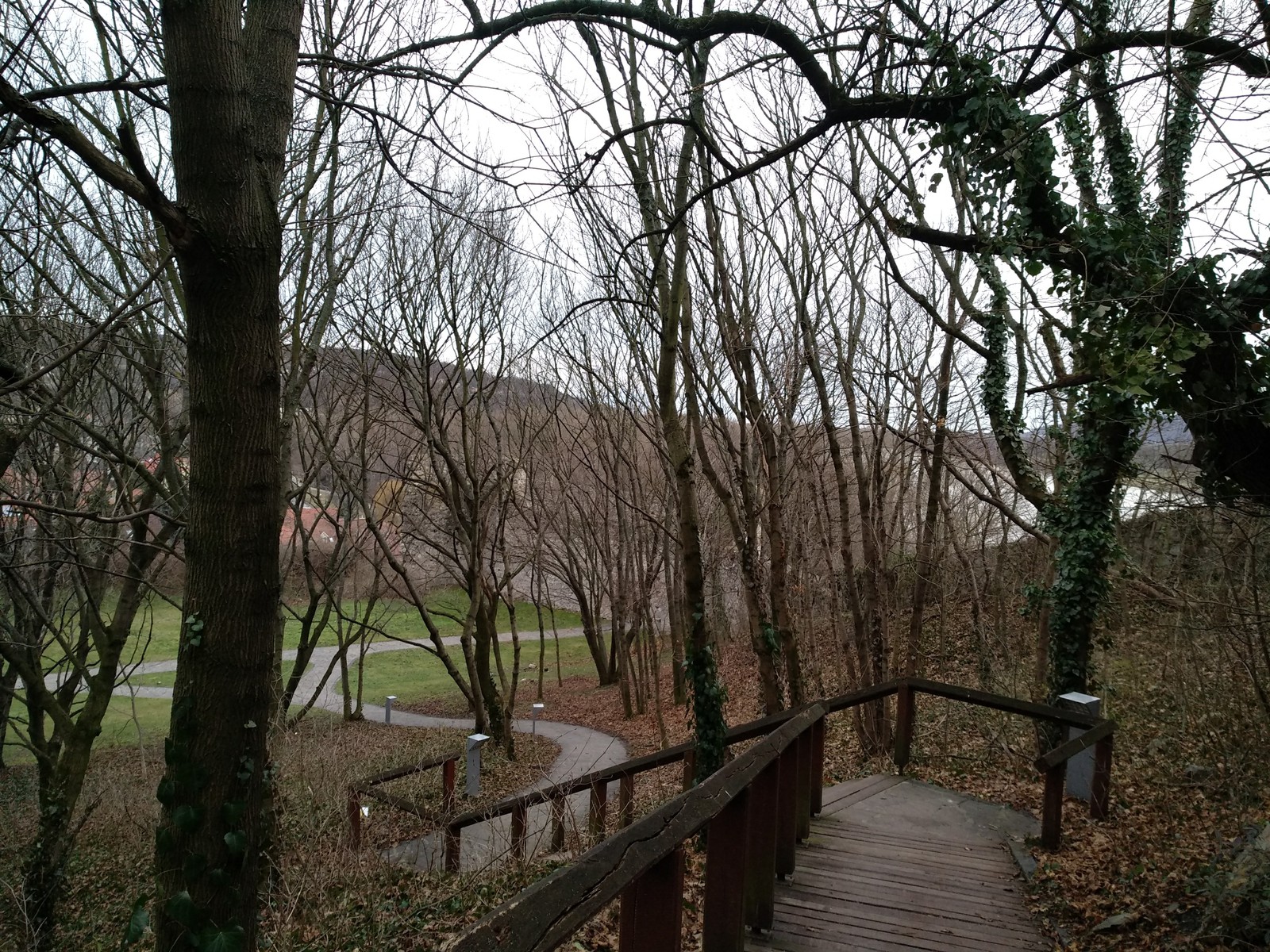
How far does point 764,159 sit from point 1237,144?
1849 millimetres

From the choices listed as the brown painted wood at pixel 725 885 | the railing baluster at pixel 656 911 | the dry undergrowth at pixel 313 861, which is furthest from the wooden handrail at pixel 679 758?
the railing baluster at pixel 656 911

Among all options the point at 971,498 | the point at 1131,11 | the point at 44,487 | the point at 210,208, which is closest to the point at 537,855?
the point at 210,208

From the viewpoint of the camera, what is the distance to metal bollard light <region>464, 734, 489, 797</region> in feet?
28.8

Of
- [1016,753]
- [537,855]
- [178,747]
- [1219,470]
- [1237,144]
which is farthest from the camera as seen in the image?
[1016,753]

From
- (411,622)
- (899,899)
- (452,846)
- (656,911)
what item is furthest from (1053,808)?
(411,622)

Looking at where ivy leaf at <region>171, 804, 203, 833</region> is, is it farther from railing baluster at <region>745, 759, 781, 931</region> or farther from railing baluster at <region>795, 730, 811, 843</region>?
railing baluster at <region>795, 730, 811, 843</region>

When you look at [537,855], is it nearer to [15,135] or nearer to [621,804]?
[621,804]

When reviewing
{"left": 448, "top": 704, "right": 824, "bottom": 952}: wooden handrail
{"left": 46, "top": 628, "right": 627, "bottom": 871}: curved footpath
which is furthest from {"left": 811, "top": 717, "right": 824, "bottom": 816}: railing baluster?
{"left": 448, "top": 704, "right": 824, "bottom": 952}: wooden handrail

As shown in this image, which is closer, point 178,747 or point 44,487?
point 178,747

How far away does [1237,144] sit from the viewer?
9.61 feet

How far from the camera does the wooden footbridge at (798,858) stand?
Result: 73.0 inches

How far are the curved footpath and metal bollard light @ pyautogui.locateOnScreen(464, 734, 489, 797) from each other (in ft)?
1.35

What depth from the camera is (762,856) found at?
3232 mm

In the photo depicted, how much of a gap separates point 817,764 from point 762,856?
72.0 inches
